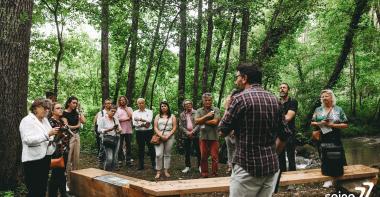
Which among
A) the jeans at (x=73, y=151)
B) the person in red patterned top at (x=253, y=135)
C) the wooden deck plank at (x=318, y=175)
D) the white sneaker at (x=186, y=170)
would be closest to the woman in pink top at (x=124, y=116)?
the white sneaker at (x=186, y=170)

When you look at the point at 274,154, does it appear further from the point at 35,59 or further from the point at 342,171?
the point at 35,59

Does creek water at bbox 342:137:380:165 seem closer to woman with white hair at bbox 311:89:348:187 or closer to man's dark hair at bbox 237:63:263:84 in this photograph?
woman with white hair at bbox 311:89:348:187

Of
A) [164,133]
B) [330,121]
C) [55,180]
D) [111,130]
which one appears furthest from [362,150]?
[55,180]

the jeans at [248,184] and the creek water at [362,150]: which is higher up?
the jeans at [248,184]

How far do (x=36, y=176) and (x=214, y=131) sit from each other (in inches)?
178

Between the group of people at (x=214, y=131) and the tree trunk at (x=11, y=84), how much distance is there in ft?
2.33

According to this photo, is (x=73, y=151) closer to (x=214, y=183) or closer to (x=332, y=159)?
(x=214, y=183)

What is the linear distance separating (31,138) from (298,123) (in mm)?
17051

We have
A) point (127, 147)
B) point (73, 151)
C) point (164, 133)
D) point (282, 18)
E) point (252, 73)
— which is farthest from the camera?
point (282, 18)

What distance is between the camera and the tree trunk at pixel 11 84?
21.9ft

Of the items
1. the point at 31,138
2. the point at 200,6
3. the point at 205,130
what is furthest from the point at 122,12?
the point at 31,138

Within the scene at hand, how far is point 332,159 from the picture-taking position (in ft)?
19.6

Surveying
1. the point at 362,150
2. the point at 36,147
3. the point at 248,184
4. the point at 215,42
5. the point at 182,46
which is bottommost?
the point at 362,150

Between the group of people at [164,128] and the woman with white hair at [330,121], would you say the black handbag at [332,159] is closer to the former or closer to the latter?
the woman with white hair at [330,121]
